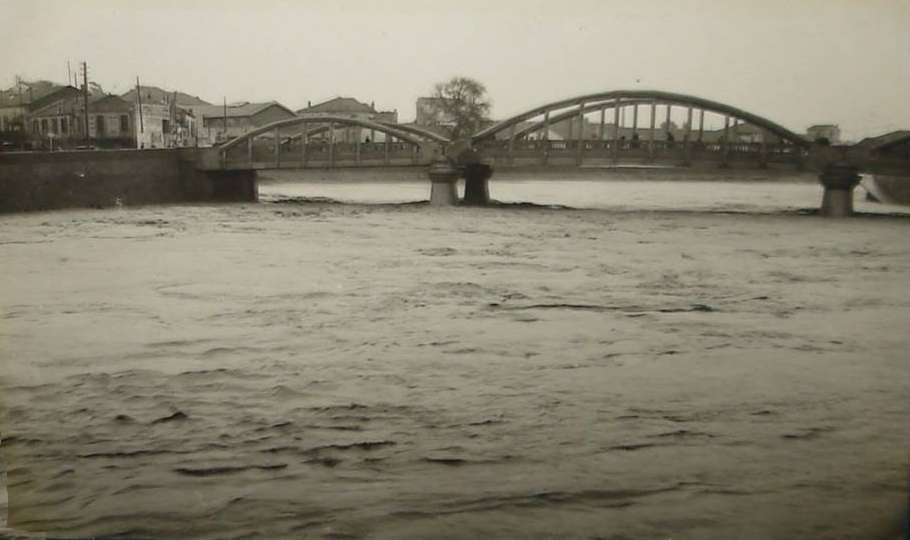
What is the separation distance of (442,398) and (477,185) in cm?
972

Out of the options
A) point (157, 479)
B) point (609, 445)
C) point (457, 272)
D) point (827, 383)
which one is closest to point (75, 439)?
point (157, 479)

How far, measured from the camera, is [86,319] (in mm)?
2342

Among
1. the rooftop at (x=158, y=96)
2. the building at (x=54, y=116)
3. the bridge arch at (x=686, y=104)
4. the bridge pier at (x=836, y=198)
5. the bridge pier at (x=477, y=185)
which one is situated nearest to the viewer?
the building at (x=54, y=116)

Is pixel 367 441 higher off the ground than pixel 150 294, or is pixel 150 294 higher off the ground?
pixel 150 294

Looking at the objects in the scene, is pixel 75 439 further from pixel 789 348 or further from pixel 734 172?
pixel 734 172

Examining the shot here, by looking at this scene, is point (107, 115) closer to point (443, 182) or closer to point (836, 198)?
point (836, 198)

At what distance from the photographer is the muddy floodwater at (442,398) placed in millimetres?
1547

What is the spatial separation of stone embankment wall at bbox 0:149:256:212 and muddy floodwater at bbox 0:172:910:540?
340mm

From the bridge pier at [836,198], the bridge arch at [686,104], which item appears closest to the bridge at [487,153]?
the bridge pier at [836,198]

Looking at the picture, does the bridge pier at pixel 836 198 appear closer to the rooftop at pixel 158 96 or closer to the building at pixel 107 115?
the rooftop at pixel 158 96

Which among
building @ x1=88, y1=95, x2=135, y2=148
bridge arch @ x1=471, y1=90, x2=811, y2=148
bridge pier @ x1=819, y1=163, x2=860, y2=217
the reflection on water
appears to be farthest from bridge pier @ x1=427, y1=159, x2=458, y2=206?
building @ x1=88, y1=95, x2=135, y2=148

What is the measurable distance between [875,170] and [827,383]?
4.42ft

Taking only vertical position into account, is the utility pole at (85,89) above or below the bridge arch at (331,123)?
below

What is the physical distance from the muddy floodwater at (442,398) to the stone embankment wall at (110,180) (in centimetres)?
34
